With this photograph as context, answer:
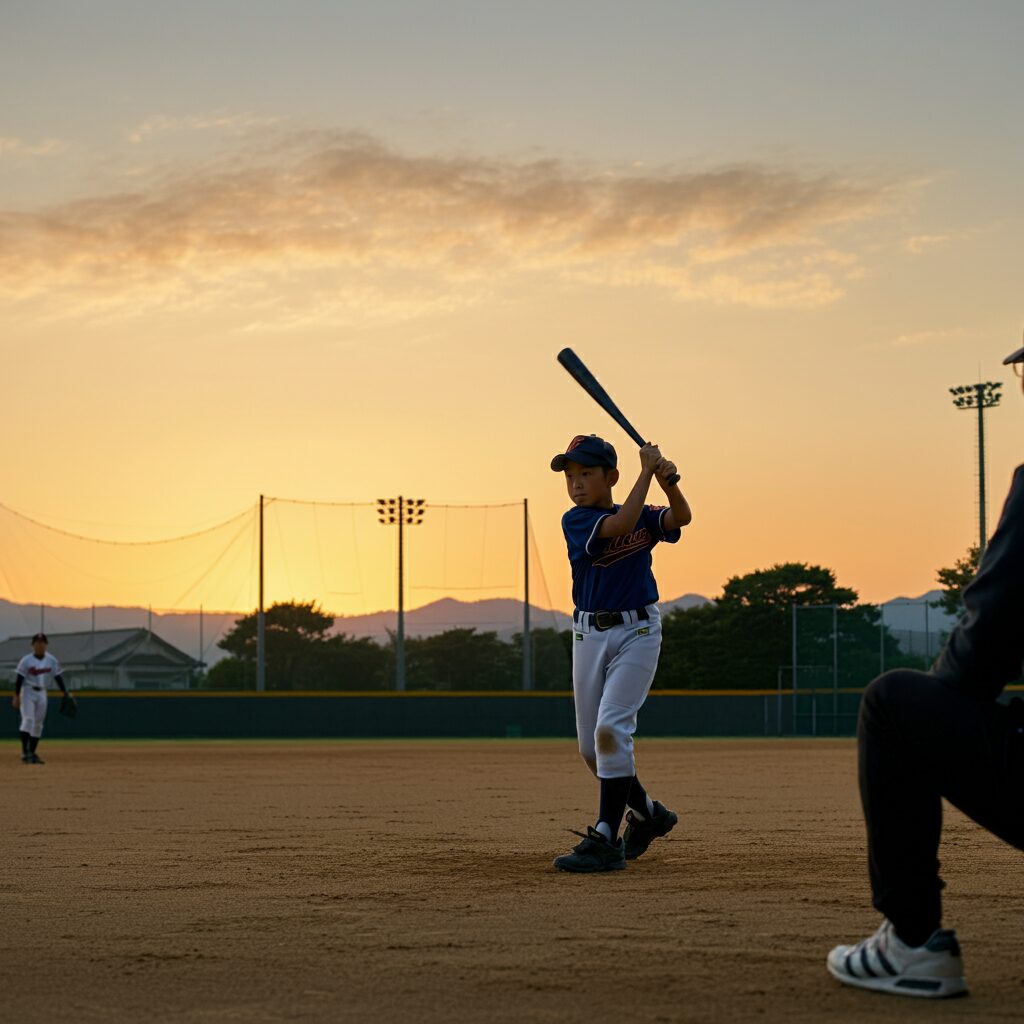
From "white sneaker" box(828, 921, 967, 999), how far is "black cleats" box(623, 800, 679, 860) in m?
3.27

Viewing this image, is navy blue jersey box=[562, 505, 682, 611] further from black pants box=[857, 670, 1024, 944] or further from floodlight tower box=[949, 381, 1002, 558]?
floodlight tower box=[949, 381, 1002, 558]

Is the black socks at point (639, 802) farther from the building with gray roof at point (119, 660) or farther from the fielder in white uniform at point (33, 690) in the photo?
the building with gray roof at point (119, 660)

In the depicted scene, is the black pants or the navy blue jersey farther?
the navy blue jersey

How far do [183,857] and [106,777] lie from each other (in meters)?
9.44

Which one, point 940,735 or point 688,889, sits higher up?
point 940,735

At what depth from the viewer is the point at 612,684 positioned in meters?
6.56

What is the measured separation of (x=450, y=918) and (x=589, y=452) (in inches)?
106

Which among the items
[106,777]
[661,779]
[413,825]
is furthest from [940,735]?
[106,777]

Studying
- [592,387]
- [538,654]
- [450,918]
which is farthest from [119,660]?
[450,918]

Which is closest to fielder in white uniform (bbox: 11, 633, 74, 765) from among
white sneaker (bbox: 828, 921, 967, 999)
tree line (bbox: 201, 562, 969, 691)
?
tree line (bbox: 201, 562, 969, 691)

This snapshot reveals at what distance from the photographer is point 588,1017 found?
10.5 ft

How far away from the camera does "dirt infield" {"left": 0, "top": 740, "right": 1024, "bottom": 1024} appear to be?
3404mm

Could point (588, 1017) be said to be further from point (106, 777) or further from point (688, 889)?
point (106, 777)

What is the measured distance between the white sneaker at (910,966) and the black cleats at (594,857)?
2.67 metres
